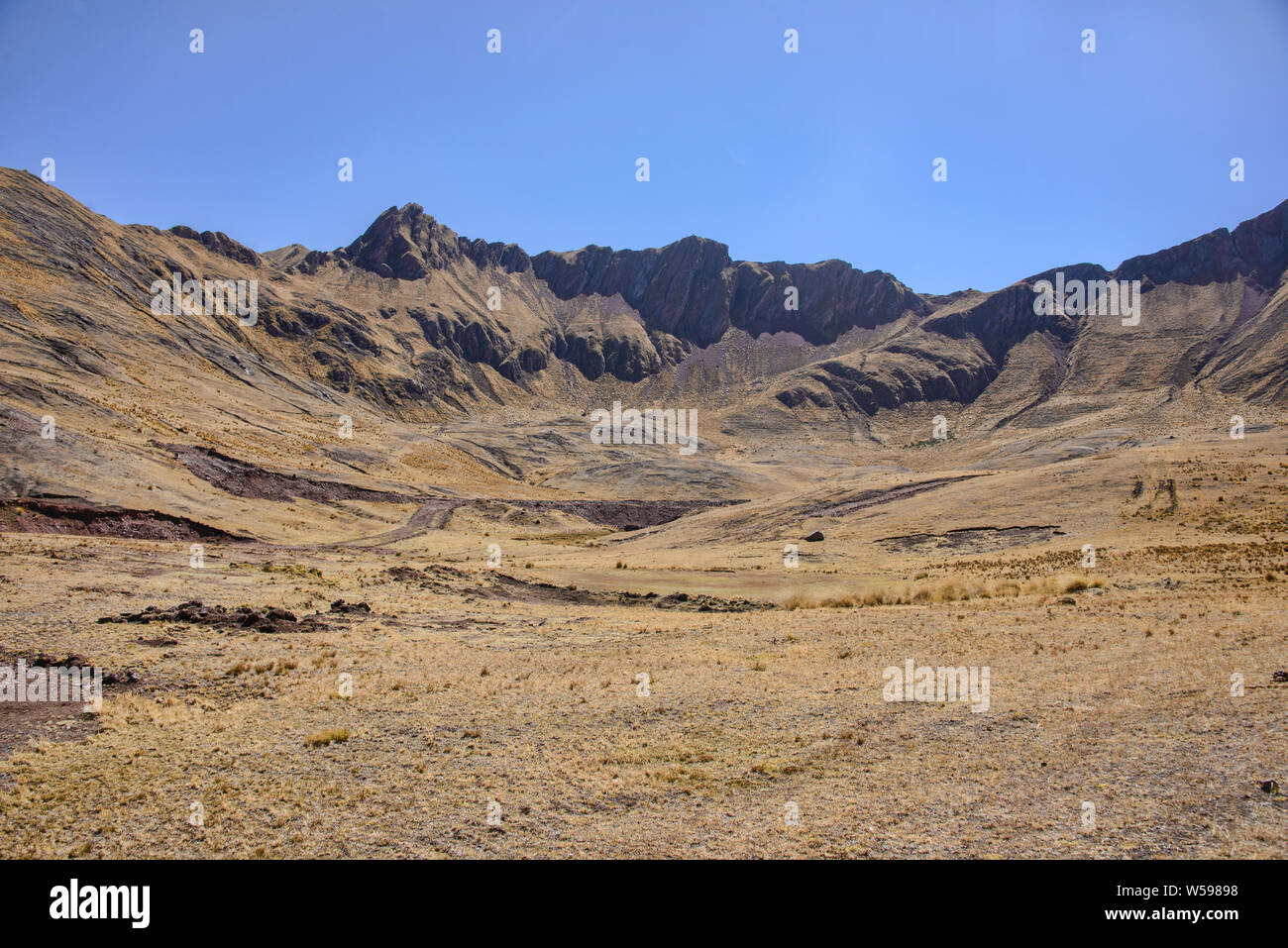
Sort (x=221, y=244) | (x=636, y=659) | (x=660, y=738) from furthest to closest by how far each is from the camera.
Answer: (x=221, y=244), (x=636, y=659), (x=660, y=738)

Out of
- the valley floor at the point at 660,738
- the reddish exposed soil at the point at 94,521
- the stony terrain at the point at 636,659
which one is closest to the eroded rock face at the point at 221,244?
the stony terrain at the point at 636,659

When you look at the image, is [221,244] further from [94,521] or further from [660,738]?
[660,738]

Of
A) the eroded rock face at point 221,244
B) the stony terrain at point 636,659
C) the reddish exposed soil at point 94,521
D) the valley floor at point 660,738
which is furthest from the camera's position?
the eroded rock face at point 221,244

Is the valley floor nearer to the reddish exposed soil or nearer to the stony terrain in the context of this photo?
the stony terrain

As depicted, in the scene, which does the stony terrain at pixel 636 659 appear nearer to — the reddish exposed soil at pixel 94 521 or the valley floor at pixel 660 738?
the valley floor at pixel 660 738

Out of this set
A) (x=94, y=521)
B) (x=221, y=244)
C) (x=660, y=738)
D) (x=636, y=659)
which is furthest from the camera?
(x=221, y=244)

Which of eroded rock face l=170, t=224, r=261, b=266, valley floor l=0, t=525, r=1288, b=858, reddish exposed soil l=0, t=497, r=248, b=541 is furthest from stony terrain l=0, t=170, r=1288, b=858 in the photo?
eroded rock face l=170, t=224, r=261, b=266

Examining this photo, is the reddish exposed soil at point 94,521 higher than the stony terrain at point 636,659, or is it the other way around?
the reddish exposed soil at point 94,521

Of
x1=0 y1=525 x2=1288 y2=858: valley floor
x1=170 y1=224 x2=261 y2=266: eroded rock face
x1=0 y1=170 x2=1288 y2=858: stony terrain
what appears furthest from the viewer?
x1=170 y1=224 x2=261 y2=266: eroded rock face

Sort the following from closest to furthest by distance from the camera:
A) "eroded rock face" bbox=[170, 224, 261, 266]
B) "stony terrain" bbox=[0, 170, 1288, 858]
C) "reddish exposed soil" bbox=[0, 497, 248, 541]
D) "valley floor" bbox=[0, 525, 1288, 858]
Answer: "valley floor" bbox=[0, 525, 1288, 858] → "stony terrain" bbox=[0, 170, 1288, 858] → "reddish exposed soil" bbox=[0, 497, 248, 541] → "eroded rock face" bbox=[170, 224, 261, 266]

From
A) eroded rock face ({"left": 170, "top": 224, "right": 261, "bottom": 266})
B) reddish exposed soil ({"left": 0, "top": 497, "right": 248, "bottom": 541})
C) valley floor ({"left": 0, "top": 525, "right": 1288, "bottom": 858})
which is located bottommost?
valley floor ({"left": 0, "top": 525, "right": 1288, "bottom": 858})

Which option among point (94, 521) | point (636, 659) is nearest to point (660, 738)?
point (636, 659)

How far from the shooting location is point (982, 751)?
40.0 feet
